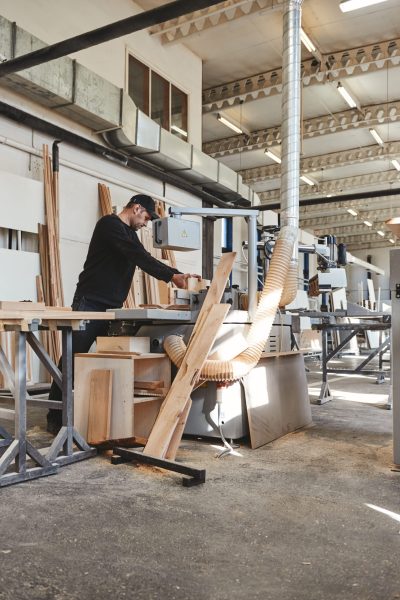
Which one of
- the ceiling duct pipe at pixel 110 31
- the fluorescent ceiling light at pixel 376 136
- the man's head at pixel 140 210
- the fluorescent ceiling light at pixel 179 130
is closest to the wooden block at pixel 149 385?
the man's head at pixel 140 210

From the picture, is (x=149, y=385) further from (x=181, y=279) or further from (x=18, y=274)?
(x=18, y=274)

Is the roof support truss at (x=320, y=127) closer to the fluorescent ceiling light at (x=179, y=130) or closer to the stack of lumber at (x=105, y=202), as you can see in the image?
the fluorescent ceiling light at (x=179, y=130)

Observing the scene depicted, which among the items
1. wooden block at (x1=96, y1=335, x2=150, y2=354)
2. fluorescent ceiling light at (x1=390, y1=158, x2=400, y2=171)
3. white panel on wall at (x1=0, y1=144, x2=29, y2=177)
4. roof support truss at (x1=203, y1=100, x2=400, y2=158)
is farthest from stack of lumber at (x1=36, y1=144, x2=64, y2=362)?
fluorescent ceiling light at (x1=390, y1=158, x2=400, y2=171)

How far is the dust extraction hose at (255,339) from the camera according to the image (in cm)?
271

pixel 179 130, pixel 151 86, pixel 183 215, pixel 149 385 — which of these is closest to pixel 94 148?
pixel 183 215

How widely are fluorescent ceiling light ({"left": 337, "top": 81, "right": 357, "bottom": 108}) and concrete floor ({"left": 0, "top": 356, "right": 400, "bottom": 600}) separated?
22.4ft

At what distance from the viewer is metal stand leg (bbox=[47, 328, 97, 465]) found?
7.97 feet

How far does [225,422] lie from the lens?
9.52ft

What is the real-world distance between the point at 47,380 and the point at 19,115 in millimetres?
2744

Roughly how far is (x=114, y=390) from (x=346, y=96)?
741cm

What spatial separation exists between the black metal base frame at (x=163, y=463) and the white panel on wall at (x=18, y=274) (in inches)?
122

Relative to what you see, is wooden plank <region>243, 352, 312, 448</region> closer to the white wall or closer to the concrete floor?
the concrete floor

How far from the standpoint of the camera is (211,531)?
5.44 feet

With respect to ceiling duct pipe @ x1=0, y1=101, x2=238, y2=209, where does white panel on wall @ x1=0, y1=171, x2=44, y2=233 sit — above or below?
below
